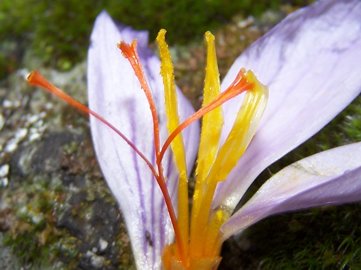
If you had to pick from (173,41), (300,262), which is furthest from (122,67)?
(300,262)

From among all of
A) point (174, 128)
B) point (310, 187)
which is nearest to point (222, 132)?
point (174, 128)

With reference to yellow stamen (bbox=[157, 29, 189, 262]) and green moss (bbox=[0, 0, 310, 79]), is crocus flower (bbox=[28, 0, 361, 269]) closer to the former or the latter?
yellow stamen (bbox=[157, 29, 189, 262])

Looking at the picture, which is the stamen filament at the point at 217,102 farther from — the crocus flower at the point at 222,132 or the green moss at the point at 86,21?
the green moss at the point at 86,21

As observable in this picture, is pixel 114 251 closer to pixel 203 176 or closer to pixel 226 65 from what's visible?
pixel 203 176

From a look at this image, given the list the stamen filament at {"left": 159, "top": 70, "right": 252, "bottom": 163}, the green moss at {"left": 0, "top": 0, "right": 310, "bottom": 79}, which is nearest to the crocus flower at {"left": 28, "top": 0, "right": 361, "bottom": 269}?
the stamen filament at {"left": 159, "top": 70, "right": 252, "bottom": 163}

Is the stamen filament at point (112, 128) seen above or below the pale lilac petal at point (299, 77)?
below

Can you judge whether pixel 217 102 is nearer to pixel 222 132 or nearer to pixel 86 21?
pixel 222 132

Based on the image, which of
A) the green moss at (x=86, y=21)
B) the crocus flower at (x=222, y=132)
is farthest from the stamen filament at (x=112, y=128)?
the green moss at (x=86, y=21)

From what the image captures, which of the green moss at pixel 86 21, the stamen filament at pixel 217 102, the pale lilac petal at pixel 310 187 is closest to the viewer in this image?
the pale lilac petal at pixel 310 187
